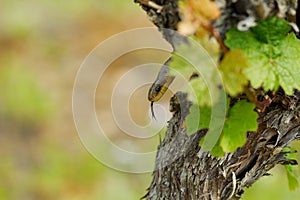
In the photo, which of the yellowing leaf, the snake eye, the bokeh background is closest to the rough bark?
the snake eye

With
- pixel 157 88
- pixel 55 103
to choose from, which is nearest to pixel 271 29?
pixel 157 88

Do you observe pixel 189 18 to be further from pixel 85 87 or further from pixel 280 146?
pixel 85 87

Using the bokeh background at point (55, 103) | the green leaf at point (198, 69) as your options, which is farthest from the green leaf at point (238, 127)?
the bokeh background at point (55, 103)

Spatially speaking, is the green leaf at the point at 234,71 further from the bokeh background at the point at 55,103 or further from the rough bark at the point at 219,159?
the bokeh background at the point at 55,103

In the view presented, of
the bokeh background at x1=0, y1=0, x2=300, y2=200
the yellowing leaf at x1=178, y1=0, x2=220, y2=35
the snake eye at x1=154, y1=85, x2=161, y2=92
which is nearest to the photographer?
the yellowing leaf at x1=178, y1=0, x2=220, y2=35

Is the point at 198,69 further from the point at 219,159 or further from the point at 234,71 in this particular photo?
the point at 219,159

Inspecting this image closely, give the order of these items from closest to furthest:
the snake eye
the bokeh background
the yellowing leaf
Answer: the yellowing leaf, the snake eye, the bokeh background

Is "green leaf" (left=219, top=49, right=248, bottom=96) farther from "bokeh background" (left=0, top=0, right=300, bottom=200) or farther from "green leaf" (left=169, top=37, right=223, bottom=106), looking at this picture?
"bokeh background" (left=0, top=0, right=300, bottom=200)
